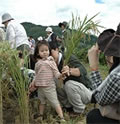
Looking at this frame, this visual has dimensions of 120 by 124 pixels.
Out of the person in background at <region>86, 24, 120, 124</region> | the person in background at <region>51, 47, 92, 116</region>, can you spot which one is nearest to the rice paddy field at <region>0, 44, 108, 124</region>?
the person in background at <region>51, 47, 92, 116</region>

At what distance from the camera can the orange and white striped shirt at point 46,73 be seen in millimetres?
3871

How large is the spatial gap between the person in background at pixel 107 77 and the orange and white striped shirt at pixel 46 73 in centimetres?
164

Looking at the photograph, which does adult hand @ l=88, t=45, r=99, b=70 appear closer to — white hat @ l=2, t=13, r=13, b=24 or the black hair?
the black hair

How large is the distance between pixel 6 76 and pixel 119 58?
198 cm

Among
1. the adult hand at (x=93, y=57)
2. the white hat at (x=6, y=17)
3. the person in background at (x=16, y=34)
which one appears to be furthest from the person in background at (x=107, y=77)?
the white hat at (x=6, y=17)

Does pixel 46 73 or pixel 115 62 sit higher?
pixel 115 62

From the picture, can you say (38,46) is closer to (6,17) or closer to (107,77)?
(6,17)

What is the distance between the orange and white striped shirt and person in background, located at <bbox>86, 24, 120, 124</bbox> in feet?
5.39

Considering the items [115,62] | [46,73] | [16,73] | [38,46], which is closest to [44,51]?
[38,46]

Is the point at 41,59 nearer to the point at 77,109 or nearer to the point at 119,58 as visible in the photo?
Answer: the point at 77,109

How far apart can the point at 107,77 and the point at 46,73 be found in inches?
75.6

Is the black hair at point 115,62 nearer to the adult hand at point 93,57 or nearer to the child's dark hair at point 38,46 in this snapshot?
the adult hand at point 93,57

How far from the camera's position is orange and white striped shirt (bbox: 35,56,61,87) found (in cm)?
387

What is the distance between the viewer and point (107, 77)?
2012 millimetres
